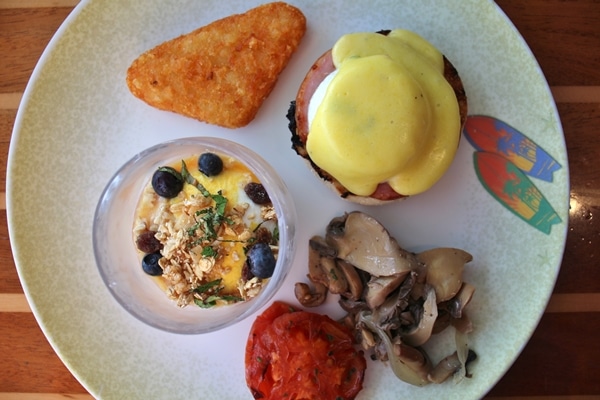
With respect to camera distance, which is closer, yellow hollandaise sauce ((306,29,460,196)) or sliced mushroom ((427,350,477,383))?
yellow hollandaise sauce ((306,29,460,196))

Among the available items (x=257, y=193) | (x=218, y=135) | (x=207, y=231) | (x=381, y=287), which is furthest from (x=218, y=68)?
(x=381, y=287)

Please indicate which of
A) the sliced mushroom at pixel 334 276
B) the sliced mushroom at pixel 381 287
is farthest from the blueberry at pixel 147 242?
the sliced mushroom at pixel 381 287

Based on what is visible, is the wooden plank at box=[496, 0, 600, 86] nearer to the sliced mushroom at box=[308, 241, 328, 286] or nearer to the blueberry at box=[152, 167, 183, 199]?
the sliced mushroom at box=[308, 241, 328, 286]

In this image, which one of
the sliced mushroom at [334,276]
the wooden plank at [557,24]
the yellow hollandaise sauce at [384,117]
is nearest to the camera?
the yellow hollandaise sauce at [384,117]

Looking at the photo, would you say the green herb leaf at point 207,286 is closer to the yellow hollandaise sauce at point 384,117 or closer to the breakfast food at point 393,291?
the breakfast food at point 393,291

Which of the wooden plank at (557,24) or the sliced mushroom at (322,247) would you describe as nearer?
the sliced mushroom at (322,247)

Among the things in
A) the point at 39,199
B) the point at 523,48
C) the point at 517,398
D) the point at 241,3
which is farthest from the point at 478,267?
the point at 39,199

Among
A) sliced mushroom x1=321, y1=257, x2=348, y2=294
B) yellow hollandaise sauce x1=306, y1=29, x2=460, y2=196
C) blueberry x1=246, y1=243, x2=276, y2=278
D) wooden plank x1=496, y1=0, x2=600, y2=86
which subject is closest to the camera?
yellow hollandaise sauce x1=306, y1=29, x2=460, y2=196

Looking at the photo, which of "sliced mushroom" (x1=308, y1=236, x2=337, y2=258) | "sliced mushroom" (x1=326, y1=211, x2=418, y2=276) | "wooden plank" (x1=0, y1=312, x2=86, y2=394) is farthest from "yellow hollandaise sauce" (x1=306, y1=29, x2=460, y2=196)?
"wooden plank" (x1=0, y1=312, x2=86, y2=394)
